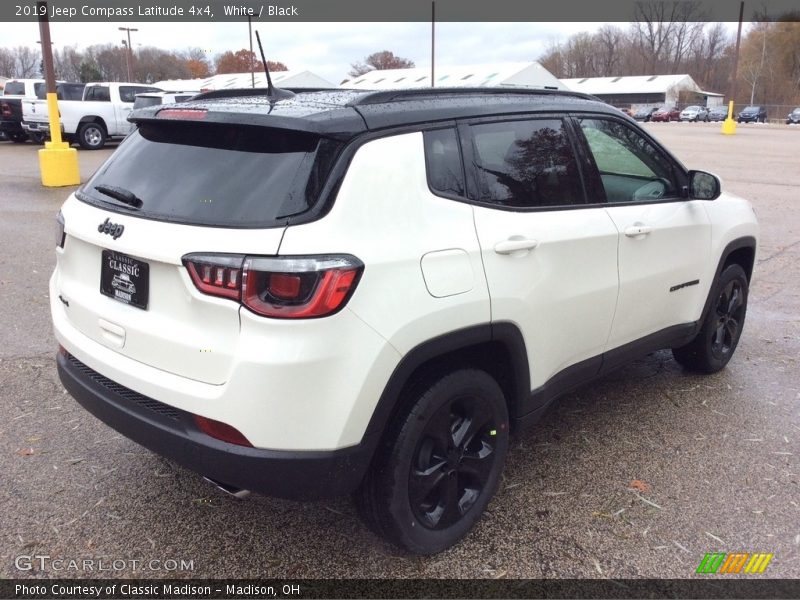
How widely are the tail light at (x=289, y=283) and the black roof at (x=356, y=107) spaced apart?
49 cm

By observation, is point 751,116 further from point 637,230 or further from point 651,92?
point 637,230

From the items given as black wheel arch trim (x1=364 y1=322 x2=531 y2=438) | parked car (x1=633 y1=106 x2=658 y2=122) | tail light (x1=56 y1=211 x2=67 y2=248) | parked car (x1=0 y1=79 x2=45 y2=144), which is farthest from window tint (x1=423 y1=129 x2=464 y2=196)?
parked car (x1=633 y1=106 x2=658 y2=122)

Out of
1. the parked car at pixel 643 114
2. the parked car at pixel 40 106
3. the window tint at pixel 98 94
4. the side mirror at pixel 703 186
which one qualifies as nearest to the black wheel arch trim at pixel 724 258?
the side mirror at pixel 703 186

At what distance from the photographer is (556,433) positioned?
3.95m

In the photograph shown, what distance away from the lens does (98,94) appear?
69.1ft

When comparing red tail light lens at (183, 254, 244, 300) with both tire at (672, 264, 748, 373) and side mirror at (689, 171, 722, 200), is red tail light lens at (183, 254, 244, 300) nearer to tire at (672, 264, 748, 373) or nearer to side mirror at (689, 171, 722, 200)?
side mirror at (689, 171, 722, 200)

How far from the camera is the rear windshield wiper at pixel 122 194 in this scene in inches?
107

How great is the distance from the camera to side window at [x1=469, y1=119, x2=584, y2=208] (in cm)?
297

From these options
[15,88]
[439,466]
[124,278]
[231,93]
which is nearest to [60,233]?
[124,278]

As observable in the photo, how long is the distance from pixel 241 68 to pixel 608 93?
50.1 metres

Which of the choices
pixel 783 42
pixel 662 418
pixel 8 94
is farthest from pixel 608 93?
pixel 662 418

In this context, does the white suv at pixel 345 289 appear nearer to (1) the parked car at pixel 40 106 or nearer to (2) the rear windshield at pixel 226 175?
(2) the rear windshield at pixel 226 175

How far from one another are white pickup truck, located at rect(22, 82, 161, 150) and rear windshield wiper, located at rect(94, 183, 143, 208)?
1962 centimetres

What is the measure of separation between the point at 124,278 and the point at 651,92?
310ft
